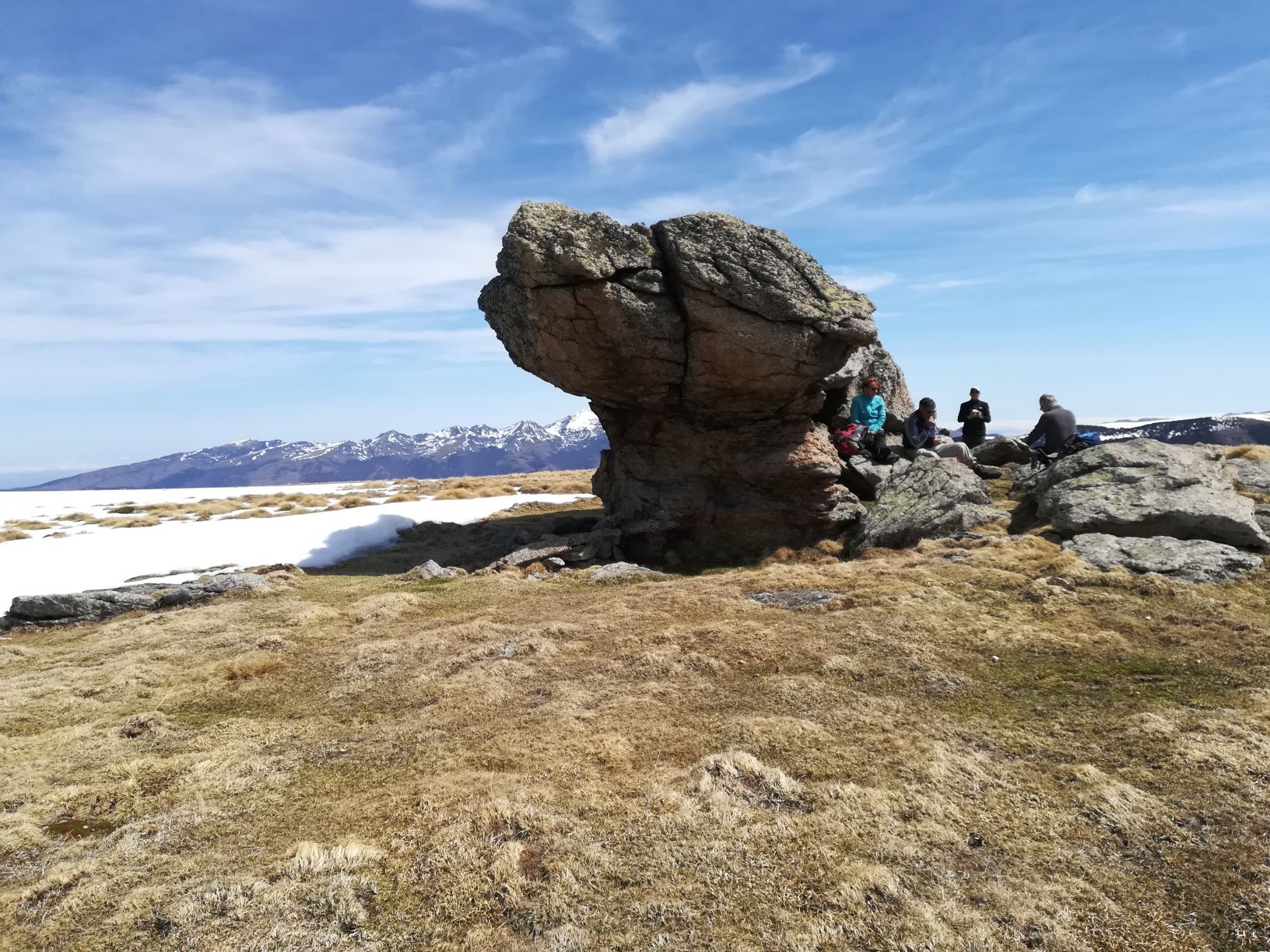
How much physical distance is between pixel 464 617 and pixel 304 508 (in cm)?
2666

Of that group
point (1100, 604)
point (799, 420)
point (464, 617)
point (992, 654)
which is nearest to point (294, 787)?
point (464, 617)

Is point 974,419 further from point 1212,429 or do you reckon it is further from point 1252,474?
point 1212,429

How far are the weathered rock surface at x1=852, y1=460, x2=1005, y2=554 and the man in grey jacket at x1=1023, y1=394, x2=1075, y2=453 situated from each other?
546cm

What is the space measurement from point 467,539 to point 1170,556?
25856 mm

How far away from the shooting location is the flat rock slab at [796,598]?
16.9m

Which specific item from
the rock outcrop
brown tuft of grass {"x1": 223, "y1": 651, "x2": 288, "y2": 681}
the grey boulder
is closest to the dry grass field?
brown tuft of grass {"x1": 223, "y1": 651, "x2": 288, "y2": 681}

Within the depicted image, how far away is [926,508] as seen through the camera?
22438 millimetres

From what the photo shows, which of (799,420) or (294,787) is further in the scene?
(799,420)

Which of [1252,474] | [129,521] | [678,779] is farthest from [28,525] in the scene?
[1252,474]

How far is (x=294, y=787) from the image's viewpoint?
1045cm

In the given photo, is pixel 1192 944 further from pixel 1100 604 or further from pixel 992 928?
pixel 1100 604

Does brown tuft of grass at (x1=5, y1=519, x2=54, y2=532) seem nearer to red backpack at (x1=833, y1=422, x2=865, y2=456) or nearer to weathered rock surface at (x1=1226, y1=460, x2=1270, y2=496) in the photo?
red backpack at (x1=833, y1=422, x2=865, y2=456)

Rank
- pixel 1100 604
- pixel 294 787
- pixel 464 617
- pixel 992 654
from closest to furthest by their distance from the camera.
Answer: pixel 294 787, pixel 992 654, pixel 1100 604, pixel 464 617

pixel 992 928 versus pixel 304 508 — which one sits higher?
pixel 304 508
